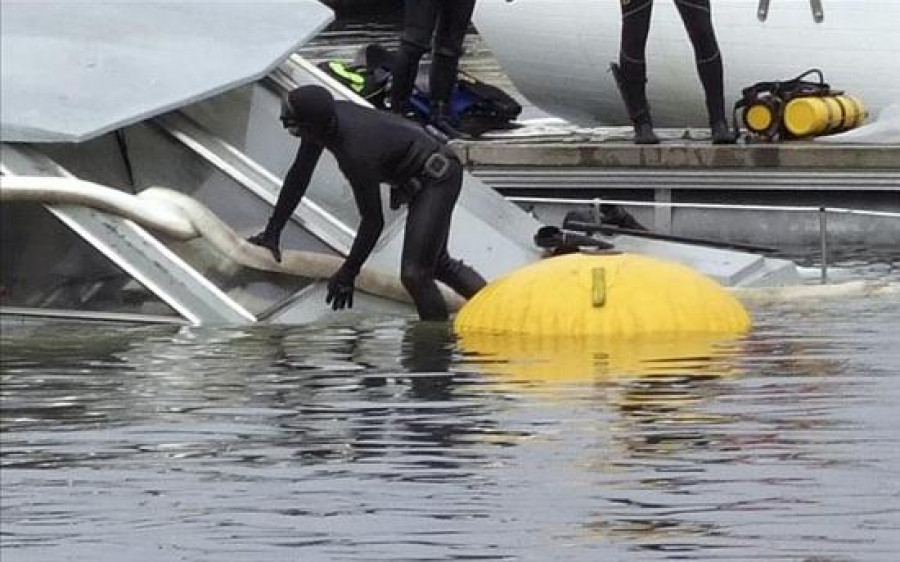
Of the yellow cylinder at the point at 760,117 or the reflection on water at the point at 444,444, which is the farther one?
the yellow cylinder at the point at 760,117

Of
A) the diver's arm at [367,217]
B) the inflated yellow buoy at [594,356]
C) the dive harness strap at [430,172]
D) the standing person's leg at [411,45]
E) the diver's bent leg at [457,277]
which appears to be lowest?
the inflated yellow buoy at [594,356]

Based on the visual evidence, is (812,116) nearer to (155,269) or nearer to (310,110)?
(310,110)

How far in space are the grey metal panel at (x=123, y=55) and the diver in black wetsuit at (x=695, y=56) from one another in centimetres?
200

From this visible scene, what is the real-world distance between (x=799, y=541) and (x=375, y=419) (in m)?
3.17

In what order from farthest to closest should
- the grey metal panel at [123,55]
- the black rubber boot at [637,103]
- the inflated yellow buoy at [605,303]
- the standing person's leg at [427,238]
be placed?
1. the black rubber boot at [637,103]
2. the grey metal panel at [123,55]
3. the standing person's leg at [427,238]
4. the inflated yellow buoy at [605,303]

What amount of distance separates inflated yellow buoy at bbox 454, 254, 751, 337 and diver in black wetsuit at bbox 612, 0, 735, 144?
3.80 m

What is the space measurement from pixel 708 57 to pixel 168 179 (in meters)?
3.95

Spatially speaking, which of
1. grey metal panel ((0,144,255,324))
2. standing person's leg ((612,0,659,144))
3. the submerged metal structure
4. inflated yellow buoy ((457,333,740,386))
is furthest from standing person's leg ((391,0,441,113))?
inflated yellow buoy ((457,333,740,386))

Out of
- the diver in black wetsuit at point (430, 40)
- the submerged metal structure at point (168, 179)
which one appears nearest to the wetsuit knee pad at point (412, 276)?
the submerged metal structure at point (168, 179)

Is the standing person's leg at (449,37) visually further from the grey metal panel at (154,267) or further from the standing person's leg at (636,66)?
the grey metal panel at (154,267)

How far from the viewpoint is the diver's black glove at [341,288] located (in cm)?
1442

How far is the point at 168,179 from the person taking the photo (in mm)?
15484

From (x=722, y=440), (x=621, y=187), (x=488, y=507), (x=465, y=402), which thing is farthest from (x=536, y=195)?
(x=488, y=507)

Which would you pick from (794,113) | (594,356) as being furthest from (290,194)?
(794,113)
